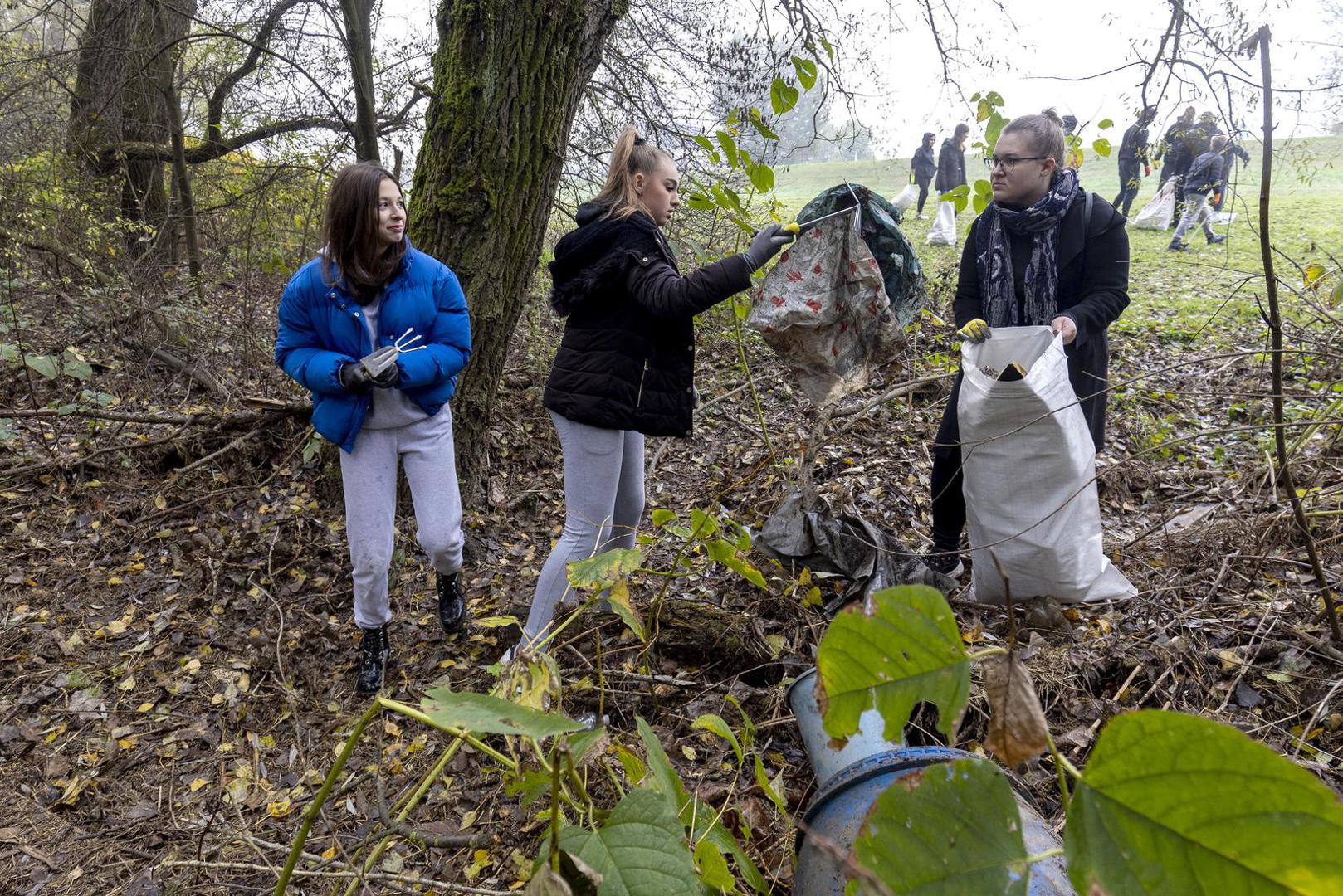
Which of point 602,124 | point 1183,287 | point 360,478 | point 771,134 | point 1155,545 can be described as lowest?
point 1155,545

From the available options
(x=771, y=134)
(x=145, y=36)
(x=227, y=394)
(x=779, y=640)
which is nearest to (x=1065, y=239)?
(x=771, y=134)

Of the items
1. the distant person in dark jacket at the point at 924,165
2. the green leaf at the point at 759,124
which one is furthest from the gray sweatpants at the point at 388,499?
the distant person in dark jacket at the point at 924,165

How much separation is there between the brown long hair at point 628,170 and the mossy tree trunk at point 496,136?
1.08 meters

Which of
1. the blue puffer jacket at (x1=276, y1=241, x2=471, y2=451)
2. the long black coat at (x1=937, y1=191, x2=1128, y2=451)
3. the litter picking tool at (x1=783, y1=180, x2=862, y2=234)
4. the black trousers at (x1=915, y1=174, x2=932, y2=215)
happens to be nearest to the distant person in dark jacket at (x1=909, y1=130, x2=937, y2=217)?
the black trousers at (x1=915, y1=174, x2=932, y2=215)

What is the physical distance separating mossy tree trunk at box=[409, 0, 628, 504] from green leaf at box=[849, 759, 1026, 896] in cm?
332

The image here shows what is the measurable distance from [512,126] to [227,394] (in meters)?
2.52

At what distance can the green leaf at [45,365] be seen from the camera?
419cm

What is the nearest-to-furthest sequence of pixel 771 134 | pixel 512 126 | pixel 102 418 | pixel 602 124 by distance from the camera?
pixel 771 134 < pixel 512 126 < pixel 102 418 < pixel 602 124

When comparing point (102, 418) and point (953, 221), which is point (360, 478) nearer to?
point (102, 418)

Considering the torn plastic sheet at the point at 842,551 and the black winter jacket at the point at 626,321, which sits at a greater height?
the black winter jacket at the point at 626,321

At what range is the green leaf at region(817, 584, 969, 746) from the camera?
53cm

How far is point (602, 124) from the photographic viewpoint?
18.6 feet

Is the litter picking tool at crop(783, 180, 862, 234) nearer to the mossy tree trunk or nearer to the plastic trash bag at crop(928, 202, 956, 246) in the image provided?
the mossy tree trunk

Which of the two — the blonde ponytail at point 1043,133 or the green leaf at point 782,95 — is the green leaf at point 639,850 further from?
the blonde ponytail at point 1043,133
